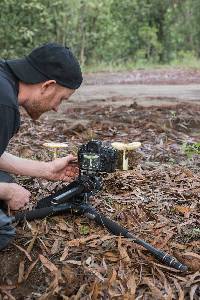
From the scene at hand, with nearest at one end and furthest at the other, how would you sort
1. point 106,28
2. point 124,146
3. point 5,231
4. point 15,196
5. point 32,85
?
point 5,231, point 32,85, point 15,196, point 124,146, point 106,28

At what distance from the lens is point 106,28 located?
2856 cm

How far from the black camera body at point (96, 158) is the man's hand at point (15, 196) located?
0.49 metres

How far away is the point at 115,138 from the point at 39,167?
313cm

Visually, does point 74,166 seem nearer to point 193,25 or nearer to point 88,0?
point 88,0

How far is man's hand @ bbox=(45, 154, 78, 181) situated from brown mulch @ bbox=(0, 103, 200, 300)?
1.03 feet

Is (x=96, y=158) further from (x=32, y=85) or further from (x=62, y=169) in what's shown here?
(x=32, y=85)

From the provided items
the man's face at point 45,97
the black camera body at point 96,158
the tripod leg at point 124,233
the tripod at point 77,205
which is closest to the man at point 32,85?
the man's face at point 45,97

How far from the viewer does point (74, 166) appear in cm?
403

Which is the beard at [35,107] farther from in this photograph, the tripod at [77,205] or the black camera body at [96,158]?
the tripod at [77,205]

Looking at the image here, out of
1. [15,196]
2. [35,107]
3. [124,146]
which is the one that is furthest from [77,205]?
[124,146]

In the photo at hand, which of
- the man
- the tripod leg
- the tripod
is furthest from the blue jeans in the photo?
the tripod leg

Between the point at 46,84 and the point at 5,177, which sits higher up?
the point at 46,84

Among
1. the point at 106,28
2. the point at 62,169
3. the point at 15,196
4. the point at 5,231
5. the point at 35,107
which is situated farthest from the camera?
the point at 106,28

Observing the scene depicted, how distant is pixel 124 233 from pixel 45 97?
1.08 m
